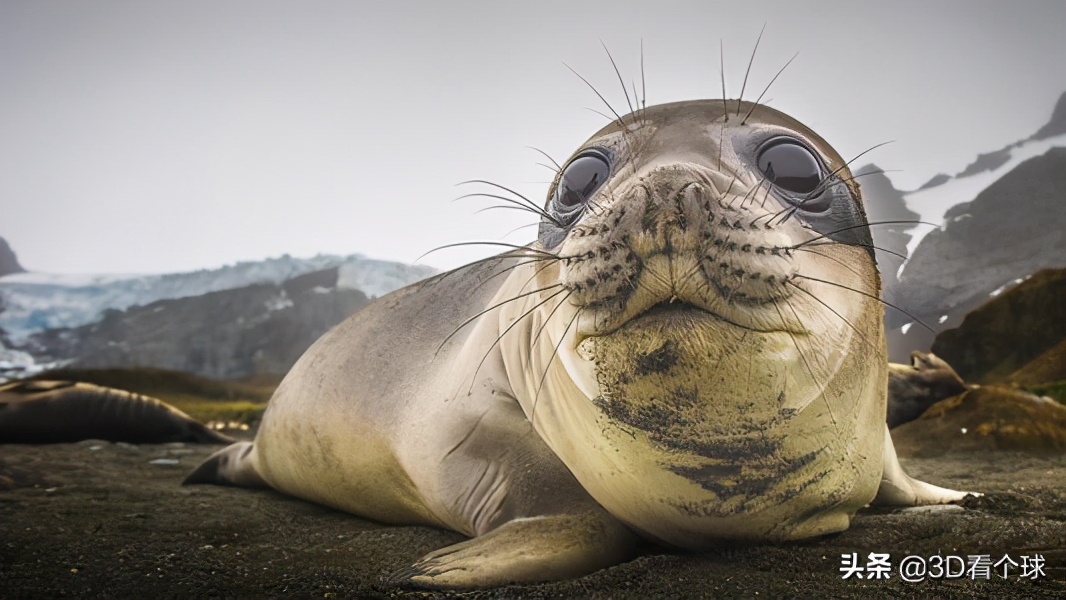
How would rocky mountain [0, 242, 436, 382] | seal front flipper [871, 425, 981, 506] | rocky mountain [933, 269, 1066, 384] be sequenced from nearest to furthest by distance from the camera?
seal front flipper [871, 425, 981, 506] < rocky mountain [933, 269, 1066, 384] < rocky mountain [0, 242, 436, 382]

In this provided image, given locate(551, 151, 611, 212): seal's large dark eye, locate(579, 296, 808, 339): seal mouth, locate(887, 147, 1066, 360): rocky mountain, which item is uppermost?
locate(887, 147, 1066, 360): rocky mountain

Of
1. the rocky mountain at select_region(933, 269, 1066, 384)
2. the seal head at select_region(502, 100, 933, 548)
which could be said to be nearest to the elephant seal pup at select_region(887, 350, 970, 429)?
the rocky mountain at select_region(933, 269, 1066, 384)

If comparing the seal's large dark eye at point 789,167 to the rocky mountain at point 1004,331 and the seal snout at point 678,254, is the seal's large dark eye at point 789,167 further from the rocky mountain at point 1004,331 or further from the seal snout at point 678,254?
the rocky mountain at point 1004,331

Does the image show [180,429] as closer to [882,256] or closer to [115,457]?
[115,457]

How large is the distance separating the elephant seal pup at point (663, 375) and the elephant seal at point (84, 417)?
2.81 meters

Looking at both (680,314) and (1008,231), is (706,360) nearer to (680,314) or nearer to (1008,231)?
(680,314)

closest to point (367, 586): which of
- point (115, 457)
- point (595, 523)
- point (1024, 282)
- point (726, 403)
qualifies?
point (595, 523)

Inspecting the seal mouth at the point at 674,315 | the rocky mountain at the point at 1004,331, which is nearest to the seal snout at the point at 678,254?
the seal mouth at the point at 674,315

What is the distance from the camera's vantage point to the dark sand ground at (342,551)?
3.79ft

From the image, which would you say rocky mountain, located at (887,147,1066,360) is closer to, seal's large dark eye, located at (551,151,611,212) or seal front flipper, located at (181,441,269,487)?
seal's large dark eye, located at (551,151,611,212)

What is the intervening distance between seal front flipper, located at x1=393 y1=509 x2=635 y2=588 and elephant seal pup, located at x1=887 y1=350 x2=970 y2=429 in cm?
261

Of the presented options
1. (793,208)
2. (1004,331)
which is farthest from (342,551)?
(1004,331)

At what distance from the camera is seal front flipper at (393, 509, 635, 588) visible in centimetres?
118

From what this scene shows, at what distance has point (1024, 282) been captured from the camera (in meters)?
4.28
